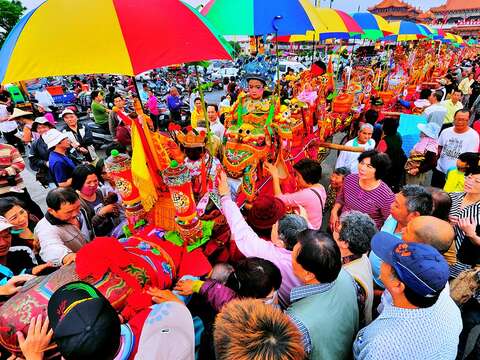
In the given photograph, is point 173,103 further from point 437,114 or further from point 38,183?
point 437,114

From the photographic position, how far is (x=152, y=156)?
205 centimetres

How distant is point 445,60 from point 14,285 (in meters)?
20.7

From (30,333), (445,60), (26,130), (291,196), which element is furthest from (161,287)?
(445,60)

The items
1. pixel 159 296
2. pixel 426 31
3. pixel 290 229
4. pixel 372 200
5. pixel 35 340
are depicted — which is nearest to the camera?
pixel 35 340

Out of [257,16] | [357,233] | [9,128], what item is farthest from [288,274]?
[9,128]

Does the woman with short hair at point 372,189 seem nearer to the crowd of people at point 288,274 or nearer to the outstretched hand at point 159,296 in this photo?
the crowd of people at point 288,274

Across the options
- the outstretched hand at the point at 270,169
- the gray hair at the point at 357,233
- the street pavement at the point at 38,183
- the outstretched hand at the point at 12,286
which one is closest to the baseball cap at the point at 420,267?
the gray hair at the point at 357,233

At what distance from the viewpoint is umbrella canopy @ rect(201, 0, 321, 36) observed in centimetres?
313

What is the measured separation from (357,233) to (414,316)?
673 millimetres

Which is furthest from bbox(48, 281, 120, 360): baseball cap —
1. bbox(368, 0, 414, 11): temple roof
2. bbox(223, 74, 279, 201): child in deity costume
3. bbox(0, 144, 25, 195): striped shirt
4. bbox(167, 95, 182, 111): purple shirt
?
bbox(368, 0, 414, 11): temple roof

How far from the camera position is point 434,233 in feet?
6.12

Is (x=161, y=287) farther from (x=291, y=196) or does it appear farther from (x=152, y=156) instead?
(x=291, y=196)

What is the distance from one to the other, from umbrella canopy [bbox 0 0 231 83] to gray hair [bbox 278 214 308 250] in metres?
1.36

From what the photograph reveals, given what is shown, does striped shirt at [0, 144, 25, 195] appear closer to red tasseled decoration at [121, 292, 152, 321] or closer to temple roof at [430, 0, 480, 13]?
red tasseled decoration at [121, 292, 152, 321]
